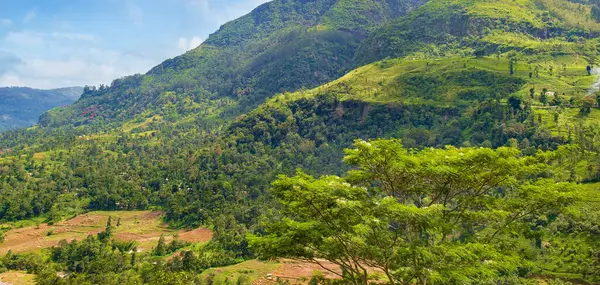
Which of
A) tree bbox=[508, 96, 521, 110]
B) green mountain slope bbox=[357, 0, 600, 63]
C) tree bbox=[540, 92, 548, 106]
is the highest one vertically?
green mountain slope bbox=[357, 0, 600, 63]

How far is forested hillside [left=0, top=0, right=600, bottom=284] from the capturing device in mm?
13312

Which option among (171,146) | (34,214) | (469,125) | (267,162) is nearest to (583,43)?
(469,125)

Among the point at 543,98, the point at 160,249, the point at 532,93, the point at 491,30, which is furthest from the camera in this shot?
the point at 491,30

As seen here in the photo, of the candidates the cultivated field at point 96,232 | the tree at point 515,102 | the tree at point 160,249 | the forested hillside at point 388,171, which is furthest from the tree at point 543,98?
the tree at point 160,249

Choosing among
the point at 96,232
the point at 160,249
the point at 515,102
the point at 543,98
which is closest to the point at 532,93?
the point at 543,98

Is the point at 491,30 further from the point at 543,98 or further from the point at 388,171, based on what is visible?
the point at 388,171

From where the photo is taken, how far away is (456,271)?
474 inches

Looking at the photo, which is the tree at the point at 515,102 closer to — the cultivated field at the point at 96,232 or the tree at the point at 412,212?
the cultivated field at the point at 96,232

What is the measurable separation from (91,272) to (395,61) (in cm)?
10209

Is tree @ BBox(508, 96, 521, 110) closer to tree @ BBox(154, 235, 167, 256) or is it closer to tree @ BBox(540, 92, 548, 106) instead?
tree @ BBox(540, 92, 548, 106)

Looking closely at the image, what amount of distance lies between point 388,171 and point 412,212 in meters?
2.75

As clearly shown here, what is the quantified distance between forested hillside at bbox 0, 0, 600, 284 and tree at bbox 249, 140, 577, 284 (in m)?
0.07

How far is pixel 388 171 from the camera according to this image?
14242 mm

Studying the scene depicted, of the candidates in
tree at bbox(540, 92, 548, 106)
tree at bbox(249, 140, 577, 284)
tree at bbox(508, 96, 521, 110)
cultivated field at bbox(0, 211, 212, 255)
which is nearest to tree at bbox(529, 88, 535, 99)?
tree at bbox(540, 92, 548, 106)
